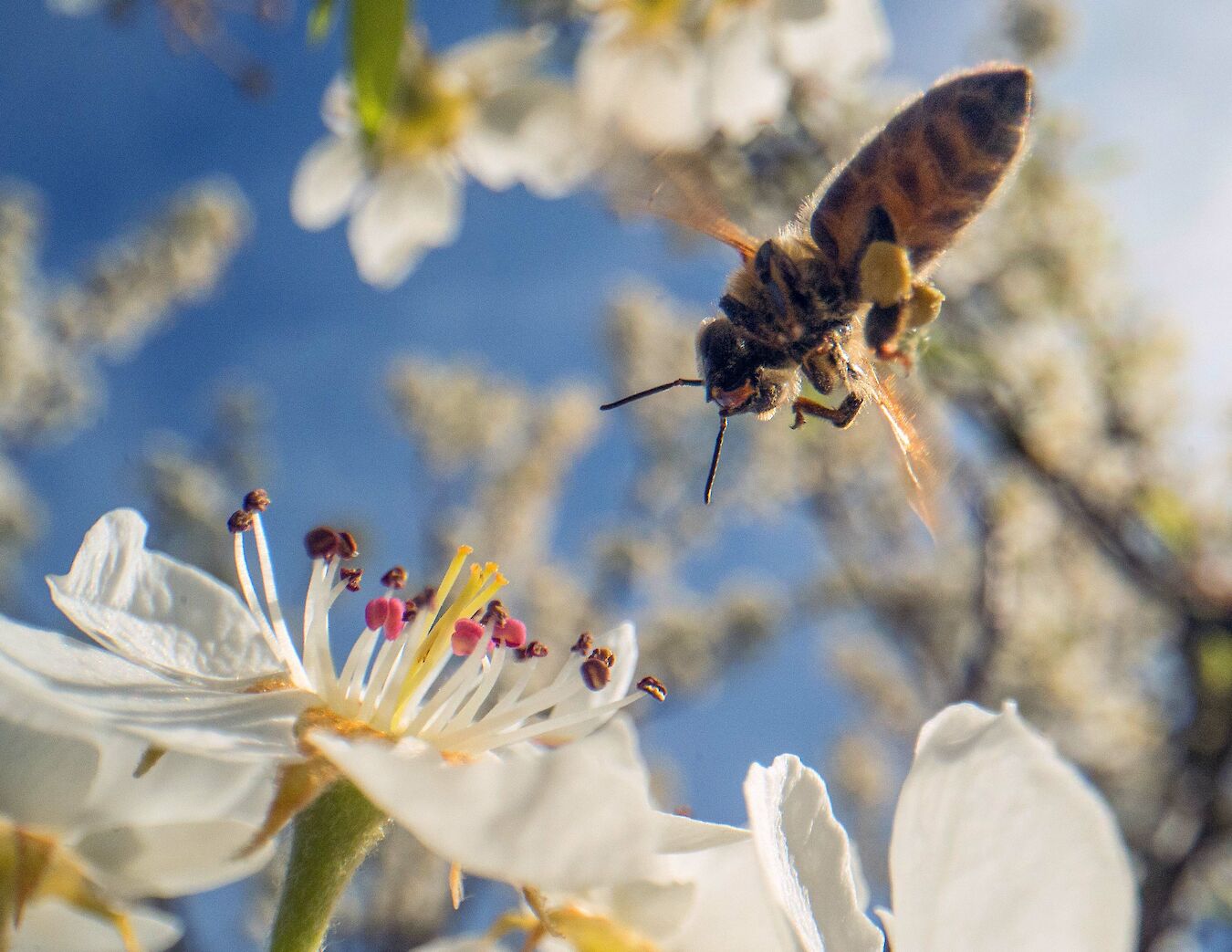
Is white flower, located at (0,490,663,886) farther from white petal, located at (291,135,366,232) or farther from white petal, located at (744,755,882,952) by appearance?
white petal, located at (291,135,366,232)

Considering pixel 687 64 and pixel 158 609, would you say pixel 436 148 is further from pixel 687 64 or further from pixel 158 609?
pixel 158 609

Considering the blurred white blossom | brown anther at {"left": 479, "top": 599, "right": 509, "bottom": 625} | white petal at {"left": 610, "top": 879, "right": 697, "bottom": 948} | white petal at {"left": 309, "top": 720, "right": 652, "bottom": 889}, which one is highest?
the blurred white blossom

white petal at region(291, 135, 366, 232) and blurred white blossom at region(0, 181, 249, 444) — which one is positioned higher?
blurred white blossom at region(0, 181, 249, 444)

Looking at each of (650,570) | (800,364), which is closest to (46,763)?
(800,364)

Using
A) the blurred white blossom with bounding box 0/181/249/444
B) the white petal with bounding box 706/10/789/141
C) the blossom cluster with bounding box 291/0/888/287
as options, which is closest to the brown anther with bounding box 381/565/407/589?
the blossom cluster with bounding box 291/0/888/287

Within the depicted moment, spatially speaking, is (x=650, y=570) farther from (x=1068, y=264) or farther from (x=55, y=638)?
(x=55, y=638)

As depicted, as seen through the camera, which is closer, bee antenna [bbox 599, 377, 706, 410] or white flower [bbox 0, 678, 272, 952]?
white flower [bbox 0, 678, 272, 952]

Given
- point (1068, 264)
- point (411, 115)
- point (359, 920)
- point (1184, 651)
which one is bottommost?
point (1184, 651)

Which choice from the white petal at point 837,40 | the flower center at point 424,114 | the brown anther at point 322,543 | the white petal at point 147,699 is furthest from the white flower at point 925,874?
the flower center at point 424,114
